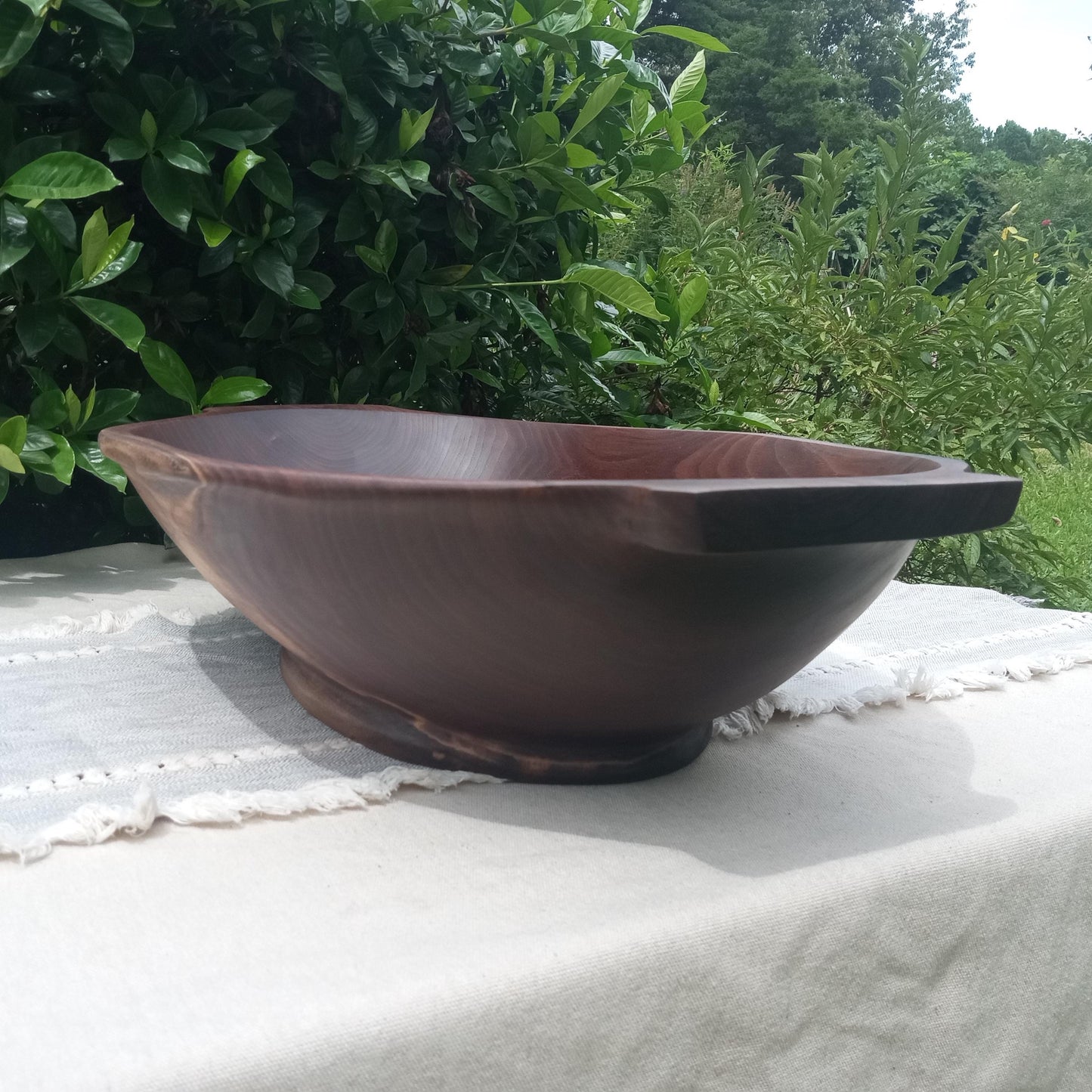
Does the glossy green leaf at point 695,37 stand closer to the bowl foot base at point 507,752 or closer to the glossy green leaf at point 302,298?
the glossy green leaf at point 302,298

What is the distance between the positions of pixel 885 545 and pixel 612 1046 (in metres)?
0.20

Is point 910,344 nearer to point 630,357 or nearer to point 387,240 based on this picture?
point 630,357

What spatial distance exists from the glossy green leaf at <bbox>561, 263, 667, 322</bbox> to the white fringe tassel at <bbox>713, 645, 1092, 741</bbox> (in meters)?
0.35

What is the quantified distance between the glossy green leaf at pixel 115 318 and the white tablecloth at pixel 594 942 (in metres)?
0.44

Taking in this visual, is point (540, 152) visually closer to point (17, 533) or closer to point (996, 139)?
point (17, 533)

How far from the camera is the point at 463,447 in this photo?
2.33 feet

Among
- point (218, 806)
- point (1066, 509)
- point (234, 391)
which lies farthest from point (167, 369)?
point (1066, 509)

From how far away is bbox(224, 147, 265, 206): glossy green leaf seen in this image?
75 centimetres

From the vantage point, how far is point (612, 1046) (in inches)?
13.0

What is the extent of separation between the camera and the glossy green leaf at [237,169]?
753 mm

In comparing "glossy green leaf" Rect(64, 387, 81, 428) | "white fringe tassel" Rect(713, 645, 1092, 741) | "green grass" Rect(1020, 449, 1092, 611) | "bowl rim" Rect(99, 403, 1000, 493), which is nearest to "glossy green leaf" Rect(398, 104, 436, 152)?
"glossy green leaf" Rect(64, 387, 81, 428)

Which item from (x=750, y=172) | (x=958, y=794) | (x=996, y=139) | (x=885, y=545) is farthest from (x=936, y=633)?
(x=996, y=139)

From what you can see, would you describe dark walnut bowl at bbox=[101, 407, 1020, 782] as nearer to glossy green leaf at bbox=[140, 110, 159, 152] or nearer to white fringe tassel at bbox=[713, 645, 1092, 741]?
white fringe tassel at bbox=[713, 645, 1092, 741]

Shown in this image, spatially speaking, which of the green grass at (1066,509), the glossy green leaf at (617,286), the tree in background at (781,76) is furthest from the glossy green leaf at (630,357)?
the tree in background at (781,76)
